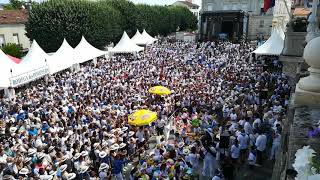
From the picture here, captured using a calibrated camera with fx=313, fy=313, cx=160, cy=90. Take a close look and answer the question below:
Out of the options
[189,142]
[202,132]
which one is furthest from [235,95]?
[189,142]

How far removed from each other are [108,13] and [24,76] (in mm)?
20416

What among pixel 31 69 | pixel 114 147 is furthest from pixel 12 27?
pixel 114 147

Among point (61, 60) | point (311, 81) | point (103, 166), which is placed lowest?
point (103, 166)

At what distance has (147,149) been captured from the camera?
1249 centimetres

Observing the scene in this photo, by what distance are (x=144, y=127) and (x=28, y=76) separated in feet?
32.0

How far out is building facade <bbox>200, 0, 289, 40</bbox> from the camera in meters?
52.1

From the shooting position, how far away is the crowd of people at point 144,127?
31.9 ft

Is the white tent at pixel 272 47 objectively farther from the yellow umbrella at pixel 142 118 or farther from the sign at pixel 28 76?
the sign at pixel 28 76

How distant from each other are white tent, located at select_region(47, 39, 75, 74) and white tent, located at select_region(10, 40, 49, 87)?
0.59 m

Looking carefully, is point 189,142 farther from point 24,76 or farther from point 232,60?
point 232,60

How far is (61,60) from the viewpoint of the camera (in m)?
23.2

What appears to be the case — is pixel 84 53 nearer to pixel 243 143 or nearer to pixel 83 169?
pixel 83 169

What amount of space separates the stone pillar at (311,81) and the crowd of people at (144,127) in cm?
357

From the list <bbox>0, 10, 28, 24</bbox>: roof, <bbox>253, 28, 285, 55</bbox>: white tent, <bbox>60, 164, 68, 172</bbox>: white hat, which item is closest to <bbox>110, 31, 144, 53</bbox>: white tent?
<bbox>253, 28, 285, 55</bbox>: white tent
